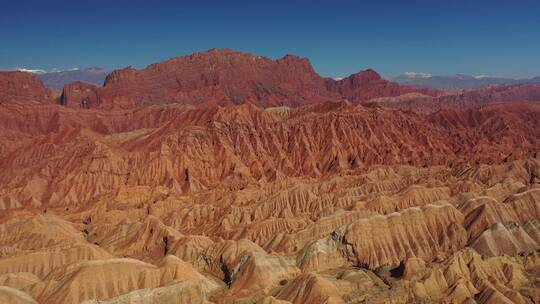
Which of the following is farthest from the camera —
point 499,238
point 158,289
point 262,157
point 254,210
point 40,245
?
point 262,157

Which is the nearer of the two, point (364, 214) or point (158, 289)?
point (158, 289)

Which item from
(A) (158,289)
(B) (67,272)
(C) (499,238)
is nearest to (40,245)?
(B) (67,272)

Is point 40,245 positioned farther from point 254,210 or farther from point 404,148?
point 404,148

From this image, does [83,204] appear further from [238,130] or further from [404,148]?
[404,148]

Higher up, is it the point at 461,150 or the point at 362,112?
the point at 362,112

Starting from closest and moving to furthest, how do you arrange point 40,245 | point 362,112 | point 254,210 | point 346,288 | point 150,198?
point 346,288 → point 40,245 → point 254,210 → point 150,198 → point 362,112

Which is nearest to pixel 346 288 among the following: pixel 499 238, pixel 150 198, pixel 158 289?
pixel 158 289
